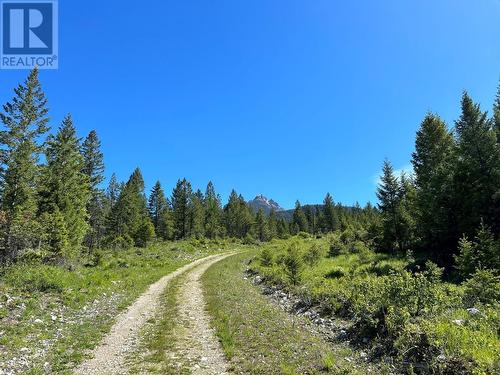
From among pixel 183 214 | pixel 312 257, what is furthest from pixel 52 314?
pixel 183 214

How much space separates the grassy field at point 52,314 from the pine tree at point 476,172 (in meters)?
24.8

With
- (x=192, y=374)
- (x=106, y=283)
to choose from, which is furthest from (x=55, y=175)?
(x=192, y=374)

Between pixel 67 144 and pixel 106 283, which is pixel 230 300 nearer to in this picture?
pixel 106 283

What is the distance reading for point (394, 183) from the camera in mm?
39188

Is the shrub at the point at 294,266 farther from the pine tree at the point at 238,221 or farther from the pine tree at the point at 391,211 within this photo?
the pine tree at the point at 238,221

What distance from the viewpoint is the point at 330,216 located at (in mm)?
111062

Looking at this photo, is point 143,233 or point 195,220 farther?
point 195,220

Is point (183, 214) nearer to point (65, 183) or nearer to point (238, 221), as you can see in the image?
point (238, 221)

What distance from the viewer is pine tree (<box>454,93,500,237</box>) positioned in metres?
24.7

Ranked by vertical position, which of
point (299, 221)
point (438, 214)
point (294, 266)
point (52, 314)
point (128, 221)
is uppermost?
point (128, 221)

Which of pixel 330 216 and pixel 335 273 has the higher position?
pixel 330 216

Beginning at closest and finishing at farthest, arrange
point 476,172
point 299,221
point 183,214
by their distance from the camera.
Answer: point 476,172
point 183,214
point 299,221

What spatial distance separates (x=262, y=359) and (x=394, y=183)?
35.4 meters

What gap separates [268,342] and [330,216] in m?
105
